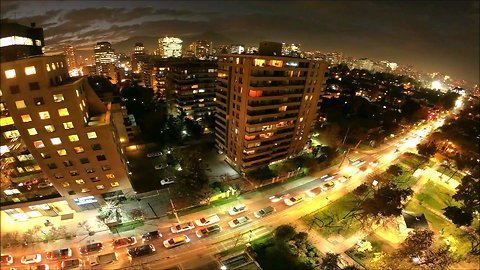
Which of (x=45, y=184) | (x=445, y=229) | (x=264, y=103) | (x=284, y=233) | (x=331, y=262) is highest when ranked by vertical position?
(x=264, y=103)

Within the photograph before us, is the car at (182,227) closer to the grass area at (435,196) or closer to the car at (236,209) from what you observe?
the car at (236,209)

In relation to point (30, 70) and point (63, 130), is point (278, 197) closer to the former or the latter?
point (63, 130)

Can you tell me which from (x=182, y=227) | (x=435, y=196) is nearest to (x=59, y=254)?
(x=182, y=227)

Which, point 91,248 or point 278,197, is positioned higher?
point 278,197

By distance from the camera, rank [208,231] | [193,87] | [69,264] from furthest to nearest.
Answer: [193,87] < [208,231] < [69,264]

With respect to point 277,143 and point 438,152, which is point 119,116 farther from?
point 438,152

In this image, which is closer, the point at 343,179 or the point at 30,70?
the point at 30,70

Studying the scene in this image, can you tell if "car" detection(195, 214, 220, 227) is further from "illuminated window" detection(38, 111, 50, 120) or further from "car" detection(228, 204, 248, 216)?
"illuminated window" detection(38, 111, 50, 120)

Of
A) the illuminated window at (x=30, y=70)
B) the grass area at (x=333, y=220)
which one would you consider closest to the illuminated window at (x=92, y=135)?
the illuminated window at (x=30, y=70)
